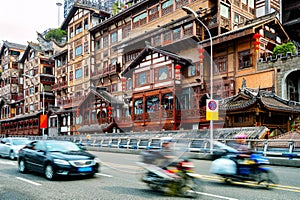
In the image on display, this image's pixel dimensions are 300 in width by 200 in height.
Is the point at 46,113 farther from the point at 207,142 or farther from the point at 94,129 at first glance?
the point at 207,142

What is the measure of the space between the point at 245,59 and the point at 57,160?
77.8 feet

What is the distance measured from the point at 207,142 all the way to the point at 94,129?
2270 cm

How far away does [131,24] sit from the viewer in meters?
42.7

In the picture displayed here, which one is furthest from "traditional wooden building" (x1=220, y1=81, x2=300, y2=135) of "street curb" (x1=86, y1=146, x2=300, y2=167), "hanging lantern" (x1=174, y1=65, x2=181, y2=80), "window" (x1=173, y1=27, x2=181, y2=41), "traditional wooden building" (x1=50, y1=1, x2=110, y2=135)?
"traditional wooden building" (x1=50, y1=1, x2=110, y2=135)

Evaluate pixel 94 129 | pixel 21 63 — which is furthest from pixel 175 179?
pixel 21 63

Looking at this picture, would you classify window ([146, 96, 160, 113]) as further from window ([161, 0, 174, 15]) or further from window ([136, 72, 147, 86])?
window ([161, 0, 174, 15])

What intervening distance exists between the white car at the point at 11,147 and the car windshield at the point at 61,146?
8.01 meters

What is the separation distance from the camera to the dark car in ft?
36.3

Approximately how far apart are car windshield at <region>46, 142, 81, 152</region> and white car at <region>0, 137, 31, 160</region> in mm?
8006

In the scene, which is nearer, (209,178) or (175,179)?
(175,179)

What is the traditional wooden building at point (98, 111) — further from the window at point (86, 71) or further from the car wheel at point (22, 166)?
the car wheel at point (22, 166)

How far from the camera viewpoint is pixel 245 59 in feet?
102

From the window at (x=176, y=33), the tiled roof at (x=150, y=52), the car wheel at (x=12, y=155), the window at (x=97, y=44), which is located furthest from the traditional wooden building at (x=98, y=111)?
the car wheel at (x=12, y=155)

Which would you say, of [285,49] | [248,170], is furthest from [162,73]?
[248,170]
